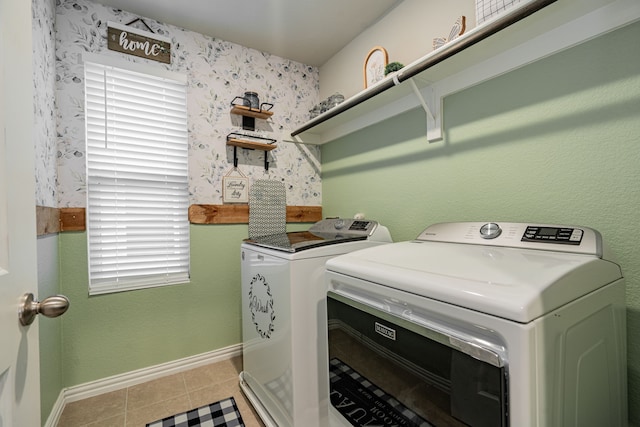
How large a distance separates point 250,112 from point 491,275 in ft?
6.64

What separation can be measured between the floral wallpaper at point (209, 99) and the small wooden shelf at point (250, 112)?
0.08 metres

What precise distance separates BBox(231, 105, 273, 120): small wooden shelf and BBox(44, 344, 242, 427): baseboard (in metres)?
1.86

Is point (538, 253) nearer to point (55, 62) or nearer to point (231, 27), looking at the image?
point (231, 27)

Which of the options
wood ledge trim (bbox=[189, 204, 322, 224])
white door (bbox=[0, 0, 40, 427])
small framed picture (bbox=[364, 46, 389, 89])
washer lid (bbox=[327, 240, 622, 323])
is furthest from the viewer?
wood ledge trim (bbox=[189, 204, 322, 224])

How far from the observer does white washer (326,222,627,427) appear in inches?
23.3

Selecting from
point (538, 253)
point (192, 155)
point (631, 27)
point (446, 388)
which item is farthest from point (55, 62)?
point (631, 27)

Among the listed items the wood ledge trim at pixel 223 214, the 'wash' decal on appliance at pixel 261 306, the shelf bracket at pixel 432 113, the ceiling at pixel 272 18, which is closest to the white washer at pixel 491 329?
the 'wash' decal on appliance at pixel 261 306

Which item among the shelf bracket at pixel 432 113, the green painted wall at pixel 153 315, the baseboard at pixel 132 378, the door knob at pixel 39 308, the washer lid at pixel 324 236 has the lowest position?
the baseboard at pixel 132 378

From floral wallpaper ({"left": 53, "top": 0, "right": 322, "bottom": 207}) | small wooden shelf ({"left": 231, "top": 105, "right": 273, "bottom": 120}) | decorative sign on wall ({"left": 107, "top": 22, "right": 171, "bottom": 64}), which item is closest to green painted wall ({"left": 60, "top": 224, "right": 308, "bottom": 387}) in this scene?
floral wallpaper ({"left": 53, "top": 0, "right": 322, "bottom": 207})

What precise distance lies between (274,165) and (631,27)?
210 cm

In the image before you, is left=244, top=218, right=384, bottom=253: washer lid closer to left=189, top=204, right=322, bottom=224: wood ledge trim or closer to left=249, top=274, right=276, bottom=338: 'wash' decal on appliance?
left=249, top=274, right=276, bottom=338: 'wash' decal on appliance

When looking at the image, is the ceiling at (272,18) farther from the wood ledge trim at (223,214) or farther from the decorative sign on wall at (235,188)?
the wood ledge trim at (223,214)

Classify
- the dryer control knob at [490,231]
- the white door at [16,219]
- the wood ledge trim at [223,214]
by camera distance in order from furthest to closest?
the wood ledge trim at [223,214]
the dryer control knob at [490,231]
the white door at [16,219]

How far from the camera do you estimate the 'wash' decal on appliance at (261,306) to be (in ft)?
4.90
